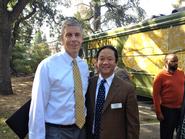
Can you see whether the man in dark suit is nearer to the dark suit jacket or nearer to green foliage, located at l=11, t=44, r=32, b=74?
the dark suit jacket

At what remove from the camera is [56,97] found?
3.40 m

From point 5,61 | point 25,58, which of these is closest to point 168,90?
point 5,61

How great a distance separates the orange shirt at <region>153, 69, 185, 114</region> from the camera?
228 inches

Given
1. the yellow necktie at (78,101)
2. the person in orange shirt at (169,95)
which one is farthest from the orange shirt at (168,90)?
the yellow necktie at (78,101)

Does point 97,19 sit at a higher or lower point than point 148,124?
higher

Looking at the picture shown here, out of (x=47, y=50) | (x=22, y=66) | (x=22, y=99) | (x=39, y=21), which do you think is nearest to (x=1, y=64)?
(x=22, y=99)

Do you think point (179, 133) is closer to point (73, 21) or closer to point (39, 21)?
point (73, 21)

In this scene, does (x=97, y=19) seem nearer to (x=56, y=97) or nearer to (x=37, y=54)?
(x=37, y=54)

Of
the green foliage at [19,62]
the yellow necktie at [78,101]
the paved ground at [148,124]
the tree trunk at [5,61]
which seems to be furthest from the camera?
the green foliage at [19,62]

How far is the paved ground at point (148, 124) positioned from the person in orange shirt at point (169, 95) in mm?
1843

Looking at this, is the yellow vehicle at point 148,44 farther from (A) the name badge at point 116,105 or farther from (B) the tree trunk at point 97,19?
(B) the tree trunk at point 97,19

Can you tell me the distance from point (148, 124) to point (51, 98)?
19.7 ft

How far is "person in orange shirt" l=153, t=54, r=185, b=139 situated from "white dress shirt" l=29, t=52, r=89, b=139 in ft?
8.63

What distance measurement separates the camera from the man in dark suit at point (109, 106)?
3.50 m
